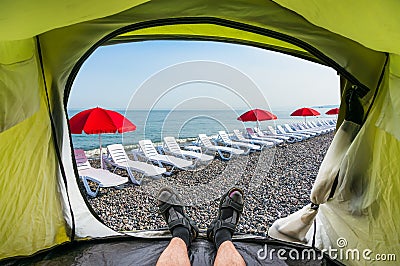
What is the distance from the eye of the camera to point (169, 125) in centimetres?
295

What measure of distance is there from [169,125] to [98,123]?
0.75 metres

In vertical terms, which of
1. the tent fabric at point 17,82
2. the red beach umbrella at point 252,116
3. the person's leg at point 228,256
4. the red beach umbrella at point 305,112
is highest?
the red beach umbrella at point 305,112

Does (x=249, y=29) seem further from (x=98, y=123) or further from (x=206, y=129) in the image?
(x=206, y=129)

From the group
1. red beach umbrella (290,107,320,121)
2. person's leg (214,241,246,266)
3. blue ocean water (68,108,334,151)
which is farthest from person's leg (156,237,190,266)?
red beach umbrella (290,107,320,121)

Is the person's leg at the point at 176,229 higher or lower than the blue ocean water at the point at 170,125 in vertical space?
lower

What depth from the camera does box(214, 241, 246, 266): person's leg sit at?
3.34 feet

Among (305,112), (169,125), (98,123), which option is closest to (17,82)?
(169,125)

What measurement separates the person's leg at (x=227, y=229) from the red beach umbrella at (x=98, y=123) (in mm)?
1906

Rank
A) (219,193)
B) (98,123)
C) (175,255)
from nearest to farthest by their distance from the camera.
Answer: (175,255)
(219,193)
(98,123)

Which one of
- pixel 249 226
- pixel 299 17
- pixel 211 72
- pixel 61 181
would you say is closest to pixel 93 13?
pixel 299 17

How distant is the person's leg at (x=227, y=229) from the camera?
1.04 m

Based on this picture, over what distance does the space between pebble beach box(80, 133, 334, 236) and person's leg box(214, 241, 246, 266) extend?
36cm

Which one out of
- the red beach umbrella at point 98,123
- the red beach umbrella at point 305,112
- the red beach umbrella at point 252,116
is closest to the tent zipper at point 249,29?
the red beach umbrella at point 98,123

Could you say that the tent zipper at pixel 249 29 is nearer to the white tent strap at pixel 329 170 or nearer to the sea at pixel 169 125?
the white tent strap at pixel 329 170
